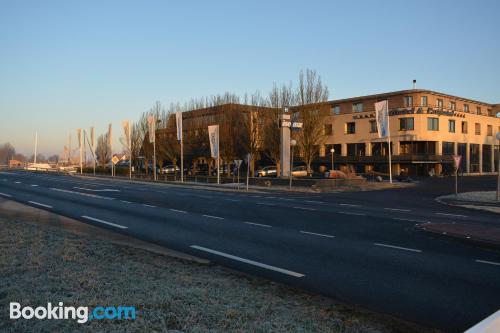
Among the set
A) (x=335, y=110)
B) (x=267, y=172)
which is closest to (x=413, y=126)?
(x=335, y=110)

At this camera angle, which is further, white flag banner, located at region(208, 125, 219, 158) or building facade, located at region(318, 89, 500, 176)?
building facade, located at region(318, 89, 500, 176)

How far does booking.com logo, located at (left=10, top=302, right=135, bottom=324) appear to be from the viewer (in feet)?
14.8

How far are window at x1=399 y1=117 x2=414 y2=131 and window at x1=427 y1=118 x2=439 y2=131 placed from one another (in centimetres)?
226

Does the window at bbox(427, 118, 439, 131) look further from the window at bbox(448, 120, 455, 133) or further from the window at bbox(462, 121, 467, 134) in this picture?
the window at bbox(462, 121, 467, 134)

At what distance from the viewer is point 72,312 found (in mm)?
4641

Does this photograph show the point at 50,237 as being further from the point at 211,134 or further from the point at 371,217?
the point at 211,134

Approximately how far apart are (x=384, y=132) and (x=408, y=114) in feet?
72.4

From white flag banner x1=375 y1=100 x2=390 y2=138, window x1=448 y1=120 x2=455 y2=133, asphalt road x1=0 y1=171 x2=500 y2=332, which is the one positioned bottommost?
asphalt road x1=0 y1=171 x2=500 y2=332

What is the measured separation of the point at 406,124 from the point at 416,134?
75.6 inches

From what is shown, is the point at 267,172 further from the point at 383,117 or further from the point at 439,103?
the point at 439,103

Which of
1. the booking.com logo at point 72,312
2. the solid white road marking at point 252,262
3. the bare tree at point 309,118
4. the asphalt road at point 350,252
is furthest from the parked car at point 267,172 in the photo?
the booking.com logo at point 72,312

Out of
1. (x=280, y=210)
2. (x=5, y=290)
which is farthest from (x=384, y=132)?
(x=5, y=290)

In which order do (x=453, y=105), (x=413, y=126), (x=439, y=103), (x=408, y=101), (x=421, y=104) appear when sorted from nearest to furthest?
(x=413, y=126) < (x=421, y=104) < (x=408, y=101) < (x=439, y=103) < (x=453, y=105)

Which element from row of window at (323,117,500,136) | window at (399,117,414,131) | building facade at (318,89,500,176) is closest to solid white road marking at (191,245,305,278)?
row of window at (323,117,500,136)
